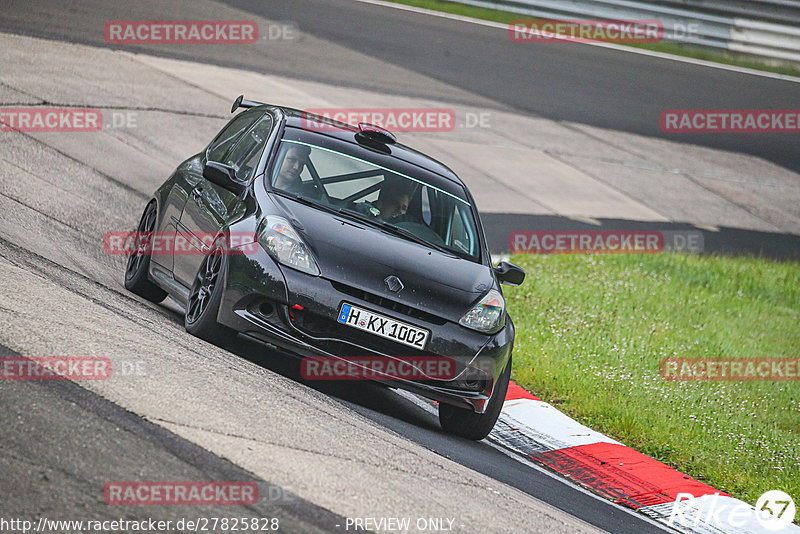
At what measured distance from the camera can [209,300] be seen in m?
6.69

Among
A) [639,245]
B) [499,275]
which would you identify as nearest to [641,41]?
[639,245]

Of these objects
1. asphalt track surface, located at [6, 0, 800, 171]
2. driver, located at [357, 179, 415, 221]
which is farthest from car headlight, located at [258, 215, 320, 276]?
asphalt track surface, located at [6, 0, 800, 171]

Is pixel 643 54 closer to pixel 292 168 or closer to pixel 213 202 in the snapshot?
pixel 292 168

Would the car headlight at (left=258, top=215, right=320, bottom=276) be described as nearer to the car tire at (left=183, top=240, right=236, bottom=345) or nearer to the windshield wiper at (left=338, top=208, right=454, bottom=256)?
the car tire at (left=183, top=240, right=236, bottom=345)

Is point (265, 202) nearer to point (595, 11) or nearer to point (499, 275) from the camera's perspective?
point (499, 275)

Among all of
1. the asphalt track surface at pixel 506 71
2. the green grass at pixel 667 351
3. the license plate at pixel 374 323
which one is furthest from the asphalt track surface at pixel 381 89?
the green grass at pixel 667 351

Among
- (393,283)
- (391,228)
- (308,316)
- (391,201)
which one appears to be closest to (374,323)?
(393,283)

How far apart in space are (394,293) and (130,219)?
4938mm

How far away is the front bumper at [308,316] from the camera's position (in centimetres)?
640

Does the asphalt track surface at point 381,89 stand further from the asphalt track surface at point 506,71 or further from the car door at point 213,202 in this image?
the car door at point 213,202

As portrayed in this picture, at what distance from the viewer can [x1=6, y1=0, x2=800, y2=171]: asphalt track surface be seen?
19.4m

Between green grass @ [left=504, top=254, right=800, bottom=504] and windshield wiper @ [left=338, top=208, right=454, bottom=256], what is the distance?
6.57 ft

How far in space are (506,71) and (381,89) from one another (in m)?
4.04

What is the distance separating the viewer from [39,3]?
59.7 feet
